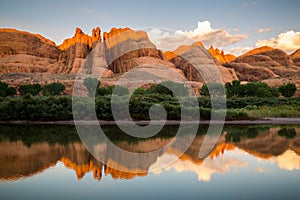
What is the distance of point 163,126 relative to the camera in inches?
824

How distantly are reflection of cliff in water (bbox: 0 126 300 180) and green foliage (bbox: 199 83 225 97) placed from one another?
2278cm

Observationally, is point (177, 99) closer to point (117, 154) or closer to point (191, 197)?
point (117, 154)

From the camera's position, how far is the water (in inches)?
288

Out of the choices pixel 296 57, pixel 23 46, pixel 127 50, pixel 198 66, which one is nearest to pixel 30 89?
pixel 127 50

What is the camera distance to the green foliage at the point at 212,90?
132ft

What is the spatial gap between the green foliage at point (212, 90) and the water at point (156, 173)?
2590 centimetres

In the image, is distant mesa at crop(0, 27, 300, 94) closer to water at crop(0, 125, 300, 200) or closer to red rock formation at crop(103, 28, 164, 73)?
red rock formation at crop(103, 28, 164, 73)

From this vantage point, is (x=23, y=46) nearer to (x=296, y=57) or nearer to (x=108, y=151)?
(x=296, y=57)

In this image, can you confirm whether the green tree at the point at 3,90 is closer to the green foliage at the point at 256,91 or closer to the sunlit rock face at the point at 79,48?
the green foliage at the point at 256,91

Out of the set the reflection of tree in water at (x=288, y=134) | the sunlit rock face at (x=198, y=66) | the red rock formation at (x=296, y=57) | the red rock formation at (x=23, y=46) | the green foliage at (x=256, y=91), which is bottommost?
the reflection of tree in water at (x=288, y=134)

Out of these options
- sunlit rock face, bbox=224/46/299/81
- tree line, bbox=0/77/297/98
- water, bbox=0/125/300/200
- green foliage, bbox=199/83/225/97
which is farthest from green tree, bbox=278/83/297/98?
sunlit rock face, bbox=224/46/299/81

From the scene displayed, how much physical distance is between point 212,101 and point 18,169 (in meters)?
20.0

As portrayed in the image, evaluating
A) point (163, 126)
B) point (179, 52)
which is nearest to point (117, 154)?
point (163, 126)

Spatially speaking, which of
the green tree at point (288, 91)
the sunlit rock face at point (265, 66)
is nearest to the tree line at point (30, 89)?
the green tree at point (288, 91)
